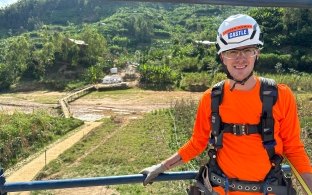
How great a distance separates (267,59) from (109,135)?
622 inches

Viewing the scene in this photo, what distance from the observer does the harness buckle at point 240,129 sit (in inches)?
85.9

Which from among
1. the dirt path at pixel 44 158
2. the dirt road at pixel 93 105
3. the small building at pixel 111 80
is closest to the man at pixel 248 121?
the dirt path at pixel 44 158

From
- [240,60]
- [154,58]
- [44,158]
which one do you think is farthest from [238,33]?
[154,58]

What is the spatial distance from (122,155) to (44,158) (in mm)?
2986

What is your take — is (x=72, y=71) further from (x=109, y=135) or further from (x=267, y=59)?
(x=109, y=135)

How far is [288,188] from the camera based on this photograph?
2.19 metres

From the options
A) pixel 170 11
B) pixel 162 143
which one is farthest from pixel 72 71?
pixel 170 11

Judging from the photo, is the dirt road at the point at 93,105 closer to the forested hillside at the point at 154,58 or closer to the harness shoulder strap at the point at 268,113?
the forested hillside at the point at 154,58

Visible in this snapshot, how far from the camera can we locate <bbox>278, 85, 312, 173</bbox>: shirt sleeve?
2.14m

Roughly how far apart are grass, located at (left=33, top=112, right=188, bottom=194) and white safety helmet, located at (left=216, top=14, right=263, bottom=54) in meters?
8.52

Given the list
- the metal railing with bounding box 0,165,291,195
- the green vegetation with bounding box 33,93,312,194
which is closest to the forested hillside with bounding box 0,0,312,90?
the green vegetation with bounding box 33,93,312,194

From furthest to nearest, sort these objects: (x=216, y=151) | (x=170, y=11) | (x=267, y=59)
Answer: (x=170, y=11) < (x=267, y=59) < (x=216, y=151)

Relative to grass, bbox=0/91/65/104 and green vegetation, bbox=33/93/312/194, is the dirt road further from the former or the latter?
green vegetation, bbox=33/93/312/194

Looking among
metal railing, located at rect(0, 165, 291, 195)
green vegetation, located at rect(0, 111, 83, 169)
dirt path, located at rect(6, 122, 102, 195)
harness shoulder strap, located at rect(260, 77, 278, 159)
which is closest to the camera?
harness shoulder strap, located at rect(260, 77, 278, 159)
